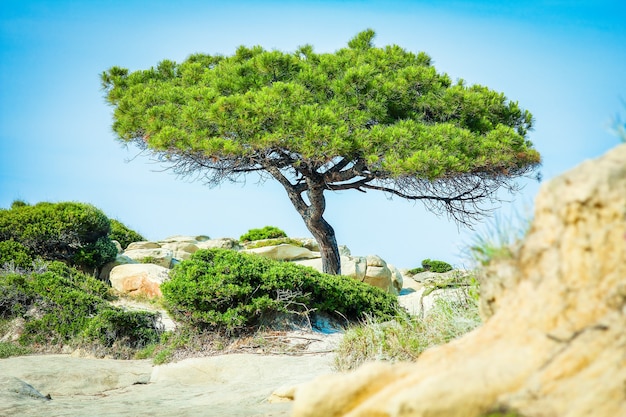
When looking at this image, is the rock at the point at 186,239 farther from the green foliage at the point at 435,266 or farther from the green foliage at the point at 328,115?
the green foliage at the point at 435,266

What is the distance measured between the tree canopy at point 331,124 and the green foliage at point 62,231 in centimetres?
249

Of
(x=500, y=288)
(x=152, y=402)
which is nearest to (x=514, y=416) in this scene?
(x=500, y=288)

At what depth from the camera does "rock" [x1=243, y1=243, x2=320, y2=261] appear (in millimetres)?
20047

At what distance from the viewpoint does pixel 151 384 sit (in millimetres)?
8094

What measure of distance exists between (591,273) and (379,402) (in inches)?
42.3

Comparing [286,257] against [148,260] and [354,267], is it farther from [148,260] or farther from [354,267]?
[148,260]

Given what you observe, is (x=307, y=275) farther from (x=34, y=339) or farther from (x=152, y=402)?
(x=34, y=339)

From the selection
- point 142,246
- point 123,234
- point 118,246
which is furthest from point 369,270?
point 123,234

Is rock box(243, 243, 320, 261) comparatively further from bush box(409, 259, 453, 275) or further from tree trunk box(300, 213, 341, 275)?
bush box(409, 259, 453, 275)

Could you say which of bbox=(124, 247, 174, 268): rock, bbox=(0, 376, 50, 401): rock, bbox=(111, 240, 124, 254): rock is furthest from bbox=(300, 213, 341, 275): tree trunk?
bbox=(0, 376, 50, 401): rock

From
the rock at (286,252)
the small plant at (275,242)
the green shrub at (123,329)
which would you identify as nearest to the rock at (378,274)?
the rock at (286,252)

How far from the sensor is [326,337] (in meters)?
9.71

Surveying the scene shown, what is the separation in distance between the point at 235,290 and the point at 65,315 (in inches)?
143

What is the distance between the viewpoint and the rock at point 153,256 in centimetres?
1851
